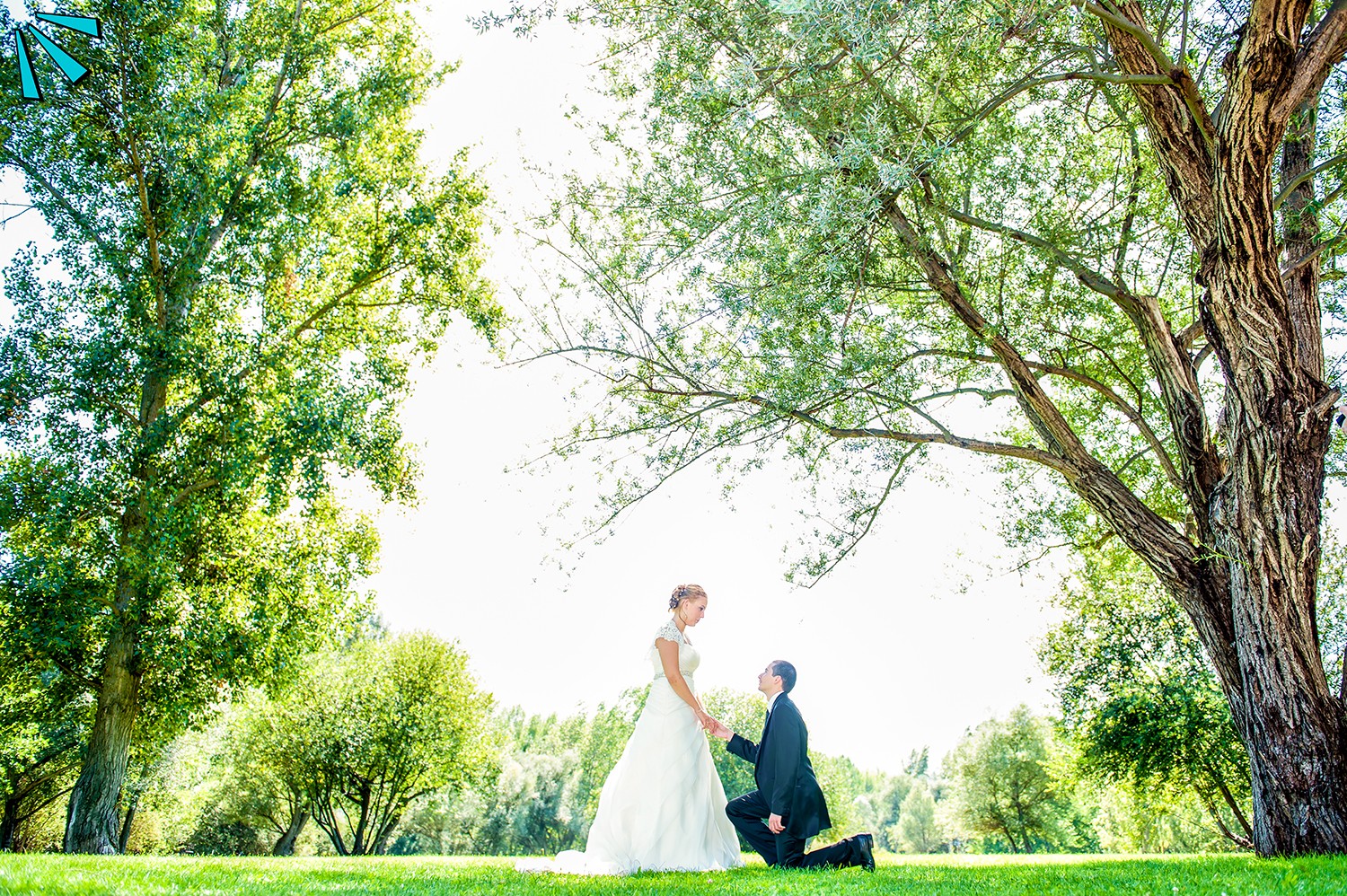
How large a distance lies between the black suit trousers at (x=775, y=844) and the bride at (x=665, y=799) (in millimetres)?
187

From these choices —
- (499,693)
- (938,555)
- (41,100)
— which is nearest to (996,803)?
(499,693)

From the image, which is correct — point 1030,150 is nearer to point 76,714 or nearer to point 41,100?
point 41,100

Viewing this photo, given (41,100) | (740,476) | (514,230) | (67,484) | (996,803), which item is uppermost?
(41,100)

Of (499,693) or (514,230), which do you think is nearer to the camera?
(514,230)

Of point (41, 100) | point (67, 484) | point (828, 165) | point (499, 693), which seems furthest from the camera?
point (499, 693)

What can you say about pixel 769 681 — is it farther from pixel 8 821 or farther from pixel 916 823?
pixel 916 823

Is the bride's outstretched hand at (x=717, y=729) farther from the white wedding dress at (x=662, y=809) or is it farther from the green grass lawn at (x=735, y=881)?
the green grass lawn at (x=735, y=881)

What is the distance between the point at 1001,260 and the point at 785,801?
365 inches

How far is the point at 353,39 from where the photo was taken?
2055 cm

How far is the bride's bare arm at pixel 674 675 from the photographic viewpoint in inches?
350

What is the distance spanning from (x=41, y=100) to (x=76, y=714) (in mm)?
14854

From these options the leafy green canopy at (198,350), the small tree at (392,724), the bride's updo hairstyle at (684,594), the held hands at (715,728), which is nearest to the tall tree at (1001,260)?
the bride's updo hairstyle at (684,594)

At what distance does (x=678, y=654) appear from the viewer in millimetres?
9133

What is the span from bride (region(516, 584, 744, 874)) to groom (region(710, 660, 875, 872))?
0.33 metres
